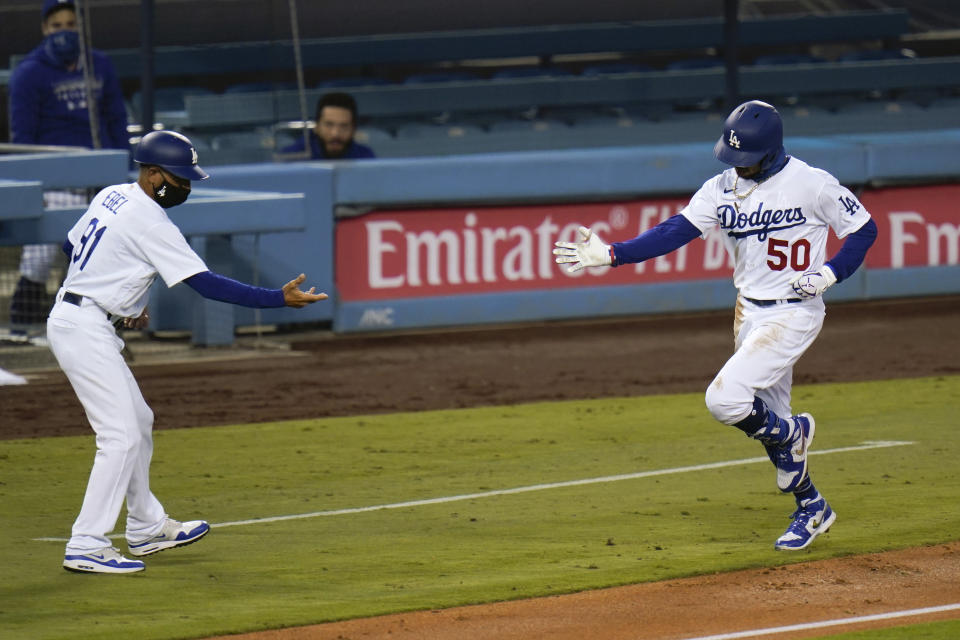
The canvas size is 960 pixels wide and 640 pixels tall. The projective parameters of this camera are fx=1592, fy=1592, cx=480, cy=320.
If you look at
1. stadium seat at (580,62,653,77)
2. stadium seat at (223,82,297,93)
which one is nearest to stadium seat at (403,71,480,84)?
stadium seat at (580,62,653,77)

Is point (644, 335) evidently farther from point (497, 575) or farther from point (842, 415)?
point (497, 575)

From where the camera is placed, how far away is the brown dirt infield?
19.4 feet

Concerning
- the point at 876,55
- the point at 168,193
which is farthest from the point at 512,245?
the point at 876,55

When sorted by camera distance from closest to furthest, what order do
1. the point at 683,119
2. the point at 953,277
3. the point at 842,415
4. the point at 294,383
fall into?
the point at 842,415
the point at 294,383
the point at 953,277
the point at 683,119

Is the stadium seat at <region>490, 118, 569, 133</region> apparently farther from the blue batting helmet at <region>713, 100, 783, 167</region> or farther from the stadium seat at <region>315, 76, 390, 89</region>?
the blue batting helmet at <region>713, 100, 783, 167</region>

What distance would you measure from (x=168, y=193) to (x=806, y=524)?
10.2 feet

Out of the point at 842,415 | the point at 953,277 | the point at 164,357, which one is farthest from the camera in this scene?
the point at 953,277

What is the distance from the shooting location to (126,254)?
6426 mm

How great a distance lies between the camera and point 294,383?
1168 cm

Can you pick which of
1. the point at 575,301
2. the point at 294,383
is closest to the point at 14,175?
the point at 294,383

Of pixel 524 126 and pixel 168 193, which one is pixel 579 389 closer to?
pixel 168 193

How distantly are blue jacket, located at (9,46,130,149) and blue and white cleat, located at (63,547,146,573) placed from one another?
693cm

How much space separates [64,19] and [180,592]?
752 cm

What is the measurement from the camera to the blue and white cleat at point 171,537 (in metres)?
6.83
